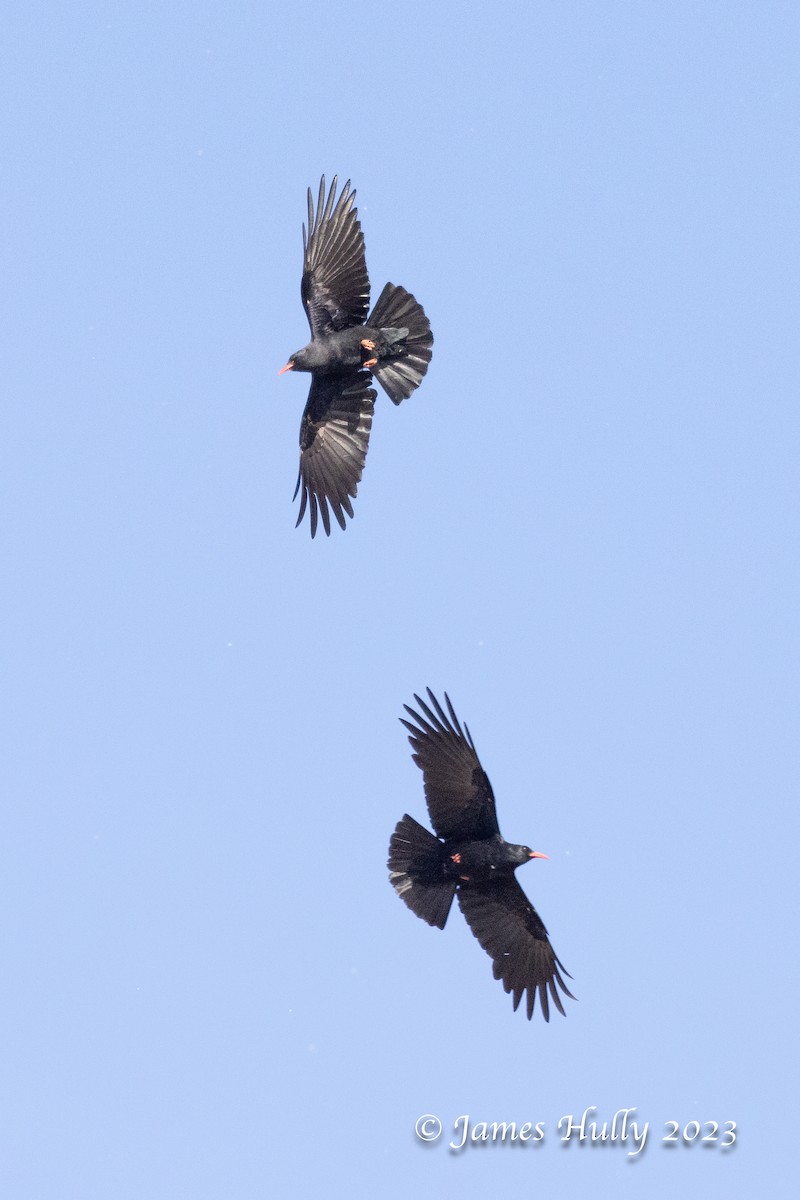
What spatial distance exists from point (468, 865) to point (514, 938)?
100 cm

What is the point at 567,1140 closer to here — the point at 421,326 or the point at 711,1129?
the point at 711,1129

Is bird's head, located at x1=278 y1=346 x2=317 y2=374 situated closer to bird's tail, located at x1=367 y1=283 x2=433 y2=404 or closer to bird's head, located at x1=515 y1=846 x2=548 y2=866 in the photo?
bird's tail, located at x1=367 y1=283 x2=433 y2=404

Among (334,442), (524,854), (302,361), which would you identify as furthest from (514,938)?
(302,361)

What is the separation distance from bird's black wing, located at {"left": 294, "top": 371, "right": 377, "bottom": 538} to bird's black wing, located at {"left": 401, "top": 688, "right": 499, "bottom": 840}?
2911mm

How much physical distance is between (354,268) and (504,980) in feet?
24.4

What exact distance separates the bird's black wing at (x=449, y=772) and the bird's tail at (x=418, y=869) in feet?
0.82

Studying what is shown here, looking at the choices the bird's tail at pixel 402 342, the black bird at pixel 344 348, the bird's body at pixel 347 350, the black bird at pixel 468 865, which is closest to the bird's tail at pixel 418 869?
the black bird at pixel 468 865

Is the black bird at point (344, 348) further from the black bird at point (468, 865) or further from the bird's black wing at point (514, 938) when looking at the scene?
the bird's black wing at point (514, 938)

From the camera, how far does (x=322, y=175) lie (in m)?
20.4

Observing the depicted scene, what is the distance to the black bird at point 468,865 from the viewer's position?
729 inches

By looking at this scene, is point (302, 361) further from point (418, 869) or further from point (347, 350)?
point (418, 869)

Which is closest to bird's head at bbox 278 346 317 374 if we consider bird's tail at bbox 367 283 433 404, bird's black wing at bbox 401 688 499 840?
bird's tail at bbox 367 283 433 404

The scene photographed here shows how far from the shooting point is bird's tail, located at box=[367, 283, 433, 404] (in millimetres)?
19969

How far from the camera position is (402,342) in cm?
2003
